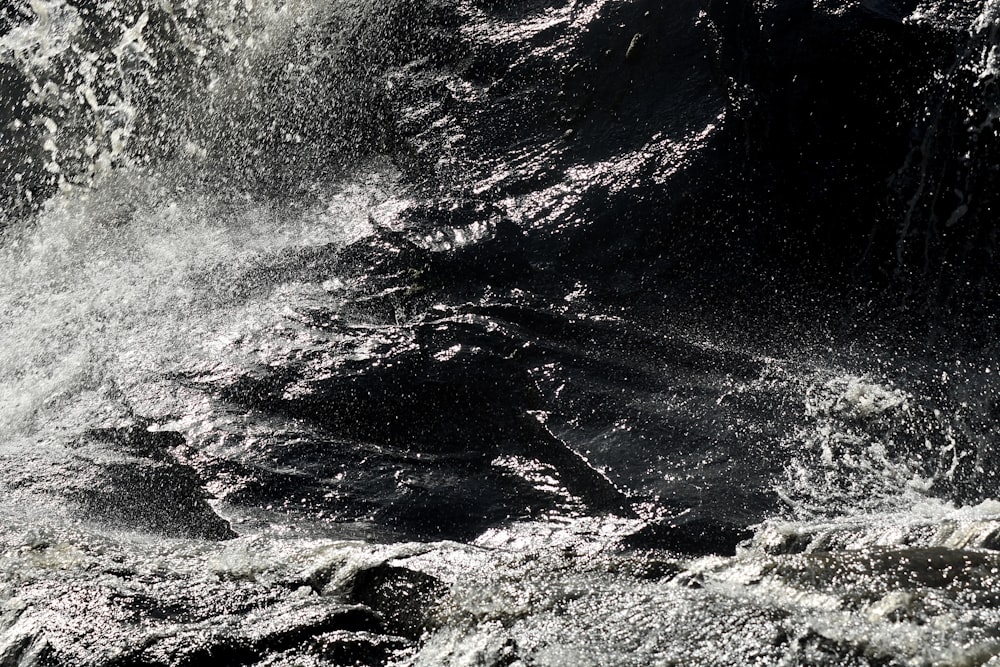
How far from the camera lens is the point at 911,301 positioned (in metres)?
4.93

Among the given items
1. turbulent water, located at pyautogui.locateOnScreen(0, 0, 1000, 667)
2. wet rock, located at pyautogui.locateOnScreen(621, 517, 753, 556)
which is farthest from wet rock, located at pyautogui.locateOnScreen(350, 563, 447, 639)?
wet rock, located at pyautogui.locateOnScreen(621, 517, 753, 556)

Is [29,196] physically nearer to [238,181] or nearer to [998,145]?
A: [238,181]

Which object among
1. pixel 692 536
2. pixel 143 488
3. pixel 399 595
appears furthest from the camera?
pixel 143 488

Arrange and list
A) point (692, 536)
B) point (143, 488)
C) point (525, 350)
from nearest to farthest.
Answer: point (692, 536), point (143, 488), point (525, 350)

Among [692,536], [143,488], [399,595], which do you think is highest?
[399,595]

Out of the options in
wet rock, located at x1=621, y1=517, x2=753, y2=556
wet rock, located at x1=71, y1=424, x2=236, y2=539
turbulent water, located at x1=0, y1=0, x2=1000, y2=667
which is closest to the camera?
turbulent water, located at x1=0, y1=0, x2=1000, y2=667

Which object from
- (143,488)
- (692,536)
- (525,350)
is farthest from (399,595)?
(525,350)

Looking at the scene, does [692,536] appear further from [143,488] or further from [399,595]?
[143,488]

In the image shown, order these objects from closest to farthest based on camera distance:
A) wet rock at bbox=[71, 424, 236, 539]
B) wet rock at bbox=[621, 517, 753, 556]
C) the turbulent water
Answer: the turbulent water
wet rock at bbox=[621, 517, 753, 556]
wet rock at bbox=[71, 424, 236, 539]

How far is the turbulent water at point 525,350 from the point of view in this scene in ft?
8.79

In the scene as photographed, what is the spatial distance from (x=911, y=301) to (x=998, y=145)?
88 centimetres

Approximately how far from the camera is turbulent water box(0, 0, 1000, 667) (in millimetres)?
2680

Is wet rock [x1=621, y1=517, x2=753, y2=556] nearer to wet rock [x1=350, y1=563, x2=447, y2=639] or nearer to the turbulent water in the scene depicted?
the turbulent water

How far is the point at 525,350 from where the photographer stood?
4.92m
